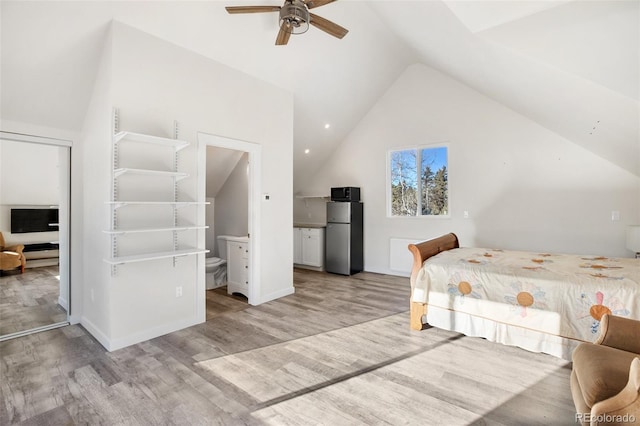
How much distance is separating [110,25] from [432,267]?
382 cm

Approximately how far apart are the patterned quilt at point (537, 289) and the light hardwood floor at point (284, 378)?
1.06 feet

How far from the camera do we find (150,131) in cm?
291

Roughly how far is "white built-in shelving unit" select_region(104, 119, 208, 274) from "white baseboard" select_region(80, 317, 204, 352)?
2.08 feet

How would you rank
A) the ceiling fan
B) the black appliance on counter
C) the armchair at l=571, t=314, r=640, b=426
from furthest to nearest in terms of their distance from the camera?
the black appliance on counter, the ceiling fan, the armchair at l=571, t=314, r=640, b=426

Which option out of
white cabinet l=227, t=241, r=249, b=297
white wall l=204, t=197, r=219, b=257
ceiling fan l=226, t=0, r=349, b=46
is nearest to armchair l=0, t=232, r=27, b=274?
white wall l=204, t=197, r=219, b=257

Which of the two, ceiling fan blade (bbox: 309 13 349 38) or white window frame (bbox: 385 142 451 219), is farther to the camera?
white window frame (bbox: 385 142 451 219)

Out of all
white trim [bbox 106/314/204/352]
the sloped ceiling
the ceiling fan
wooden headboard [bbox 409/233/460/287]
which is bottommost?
white trim [bbox 106/314/204/352]

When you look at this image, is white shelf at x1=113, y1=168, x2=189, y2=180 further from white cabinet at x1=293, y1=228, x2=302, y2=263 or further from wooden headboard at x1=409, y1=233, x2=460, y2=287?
white cabinet at x1=293, y1=228, x2=302, y2=263

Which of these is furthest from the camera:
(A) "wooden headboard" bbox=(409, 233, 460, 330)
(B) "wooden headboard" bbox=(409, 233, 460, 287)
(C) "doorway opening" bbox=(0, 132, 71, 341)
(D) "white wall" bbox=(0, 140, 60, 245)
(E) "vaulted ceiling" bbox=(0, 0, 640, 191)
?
(D) "white wall" bbox=(0, 140, 60, 245)

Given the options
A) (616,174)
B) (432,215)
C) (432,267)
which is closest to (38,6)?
(432,267)

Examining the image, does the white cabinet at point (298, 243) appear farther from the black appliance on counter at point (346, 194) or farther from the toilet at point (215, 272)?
the toilet at point (215, 272)

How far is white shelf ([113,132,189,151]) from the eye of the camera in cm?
260

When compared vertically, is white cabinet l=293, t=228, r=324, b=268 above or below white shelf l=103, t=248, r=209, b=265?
below

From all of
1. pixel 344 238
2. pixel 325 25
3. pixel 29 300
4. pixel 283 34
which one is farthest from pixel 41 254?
pixel 325 25
